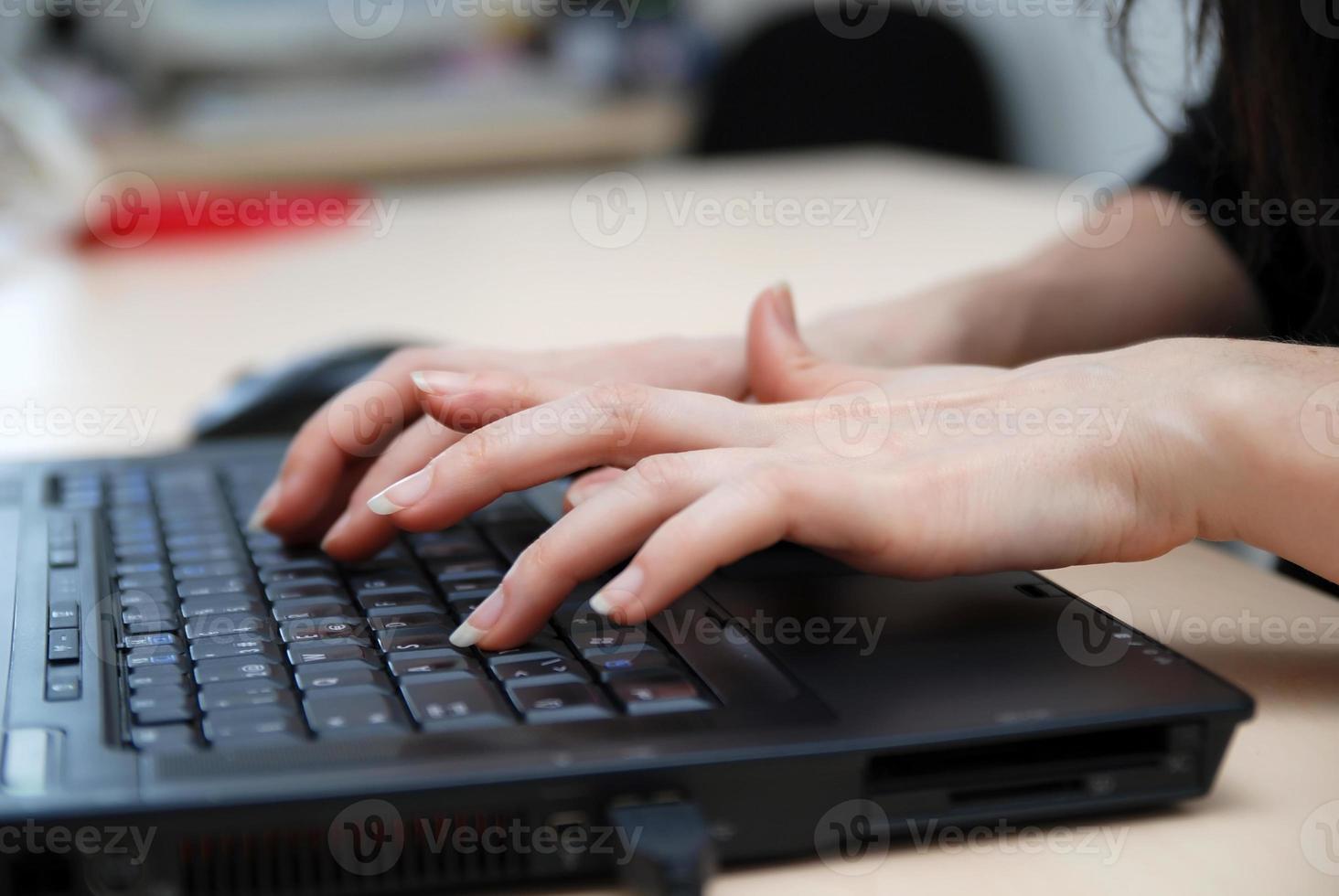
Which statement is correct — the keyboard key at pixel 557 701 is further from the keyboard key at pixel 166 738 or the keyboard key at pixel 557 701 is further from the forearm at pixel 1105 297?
the forearm at pixel 1105 297

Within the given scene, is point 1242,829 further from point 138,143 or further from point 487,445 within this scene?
point 138,143

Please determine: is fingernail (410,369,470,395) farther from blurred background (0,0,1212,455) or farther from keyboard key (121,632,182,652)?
blurred background (0,0,1212,455)

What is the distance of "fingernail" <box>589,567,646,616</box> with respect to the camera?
46 cm

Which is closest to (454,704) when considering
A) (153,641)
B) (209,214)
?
(153,641)

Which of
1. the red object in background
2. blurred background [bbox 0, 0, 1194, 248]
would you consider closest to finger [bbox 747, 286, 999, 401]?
the red object in background

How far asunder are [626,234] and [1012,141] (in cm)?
153

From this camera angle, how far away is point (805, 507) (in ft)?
1.57

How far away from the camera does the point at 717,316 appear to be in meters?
1.13

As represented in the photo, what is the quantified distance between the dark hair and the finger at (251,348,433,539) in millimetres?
459

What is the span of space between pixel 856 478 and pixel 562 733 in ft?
0.50

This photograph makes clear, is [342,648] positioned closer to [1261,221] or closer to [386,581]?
[386,581]

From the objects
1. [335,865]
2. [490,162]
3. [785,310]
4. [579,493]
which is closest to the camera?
[335,865]

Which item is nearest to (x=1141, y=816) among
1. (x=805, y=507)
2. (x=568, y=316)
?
(x=805, y=507)

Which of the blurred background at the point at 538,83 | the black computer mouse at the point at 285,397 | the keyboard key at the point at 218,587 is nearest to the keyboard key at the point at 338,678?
the keyboard key at the point at 218,587
